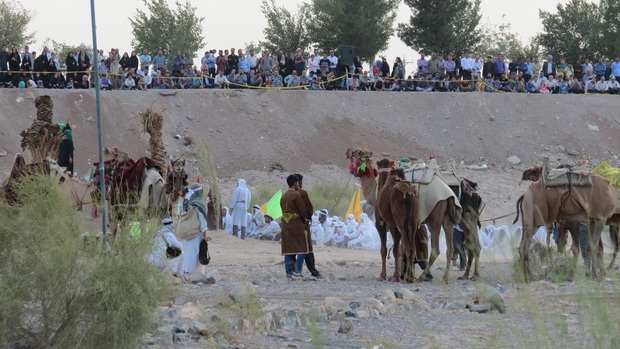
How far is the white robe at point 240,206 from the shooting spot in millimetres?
27578

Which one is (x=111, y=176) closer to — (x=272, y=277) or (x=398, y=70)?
(x=272, y=277)

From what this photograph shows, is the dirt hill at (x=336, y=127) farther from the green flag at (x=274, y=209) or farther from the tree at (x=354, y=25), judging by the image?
the tree at (x=354, y=25)

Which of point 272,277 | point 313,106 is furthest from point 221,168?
point 272,277

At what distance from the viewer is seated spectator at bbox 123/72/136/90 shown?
137ft

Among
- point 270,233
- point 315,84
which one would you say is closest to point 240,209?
point 270,233

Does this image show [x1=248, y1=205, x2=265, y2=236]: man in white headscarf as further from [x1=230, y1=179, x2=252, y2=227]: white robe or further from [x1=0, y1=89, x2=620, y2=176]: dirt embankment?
[x1=0, y1=89, x2=620, y2=176]: dirt embankment

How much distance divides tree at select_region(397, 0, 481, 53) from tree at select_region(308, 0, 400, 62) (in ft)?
3.62

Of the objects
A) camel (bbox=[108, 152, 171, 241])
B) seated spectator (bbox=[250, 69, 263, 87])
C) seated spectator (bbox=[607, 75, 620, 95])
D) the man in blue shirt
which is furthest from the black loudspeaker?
camel (bbox=[108, 152, 171, 241])

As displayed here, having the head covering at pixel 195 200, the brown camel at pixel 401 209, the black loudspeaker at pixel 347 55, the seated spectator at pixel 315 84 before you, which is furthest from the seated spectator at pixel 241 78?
the head covering at pixel 195 200

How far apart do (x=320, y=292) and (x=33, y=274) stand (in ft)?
23.5

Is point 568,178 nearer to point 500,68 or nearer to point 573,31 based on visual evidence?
point 500,68

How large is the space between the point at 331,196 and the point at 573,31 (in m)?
36.2

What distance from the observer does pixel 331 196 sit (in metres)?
36.4

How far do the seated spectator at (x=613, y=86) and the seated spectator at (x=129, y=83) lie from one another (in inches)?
810
